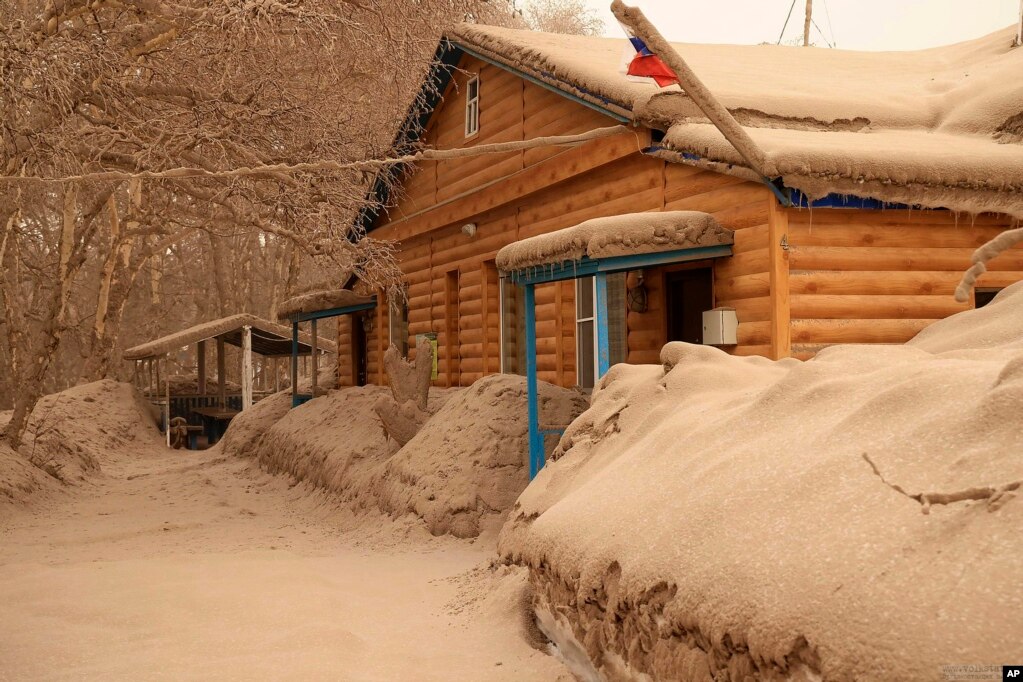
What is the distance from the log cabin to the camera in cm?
884

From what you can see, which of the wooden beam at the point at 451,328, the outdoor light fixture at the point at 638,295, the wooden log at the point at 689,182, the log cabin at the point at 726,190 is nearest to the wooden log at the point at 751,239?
the log cabin at the point at 726,190

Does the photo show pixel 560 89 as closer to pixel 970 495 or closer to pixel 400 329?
pixel 400 329

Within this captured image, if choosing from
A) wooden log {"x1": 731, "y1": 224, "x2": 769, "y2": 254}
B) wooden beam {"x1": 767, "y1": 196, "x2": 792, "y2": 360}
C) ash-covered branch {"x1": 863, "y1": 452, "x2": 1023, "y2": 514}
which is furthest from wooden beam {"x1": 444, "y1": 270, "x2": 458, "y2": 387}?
ash-covered branch {"x1": 863, "y1": 452, "x2": 1023, "y2": 514}

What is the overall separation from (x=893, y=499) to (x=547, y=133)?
35.2ft

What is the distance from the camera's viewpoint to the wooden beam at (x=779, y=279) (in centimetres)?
867

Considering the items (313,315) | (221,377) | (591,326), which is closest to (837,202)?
(591,326)

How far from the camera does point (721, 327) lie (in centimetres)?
903

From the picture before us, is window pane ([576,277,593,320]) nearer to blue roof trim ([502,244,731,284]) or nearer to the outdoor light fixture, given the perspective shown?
the outdoor light fixture

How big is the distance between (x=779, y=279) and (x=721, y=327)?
2.30ft

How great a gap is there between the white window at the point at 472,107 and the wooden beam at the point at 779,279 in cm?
781

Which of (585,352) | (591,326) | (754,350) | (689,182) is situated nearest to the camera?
(754,350)

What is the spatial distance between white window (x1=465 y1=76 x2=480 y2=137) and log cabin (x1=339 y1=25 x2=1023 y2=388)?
4 centimetres

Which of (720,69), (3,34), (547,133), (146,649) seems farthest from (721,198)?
(3,34)

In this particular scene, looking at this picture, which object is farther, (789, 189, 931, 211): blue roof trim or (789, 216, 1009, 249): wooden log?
(789, 216, 1009, 249): wooden log
